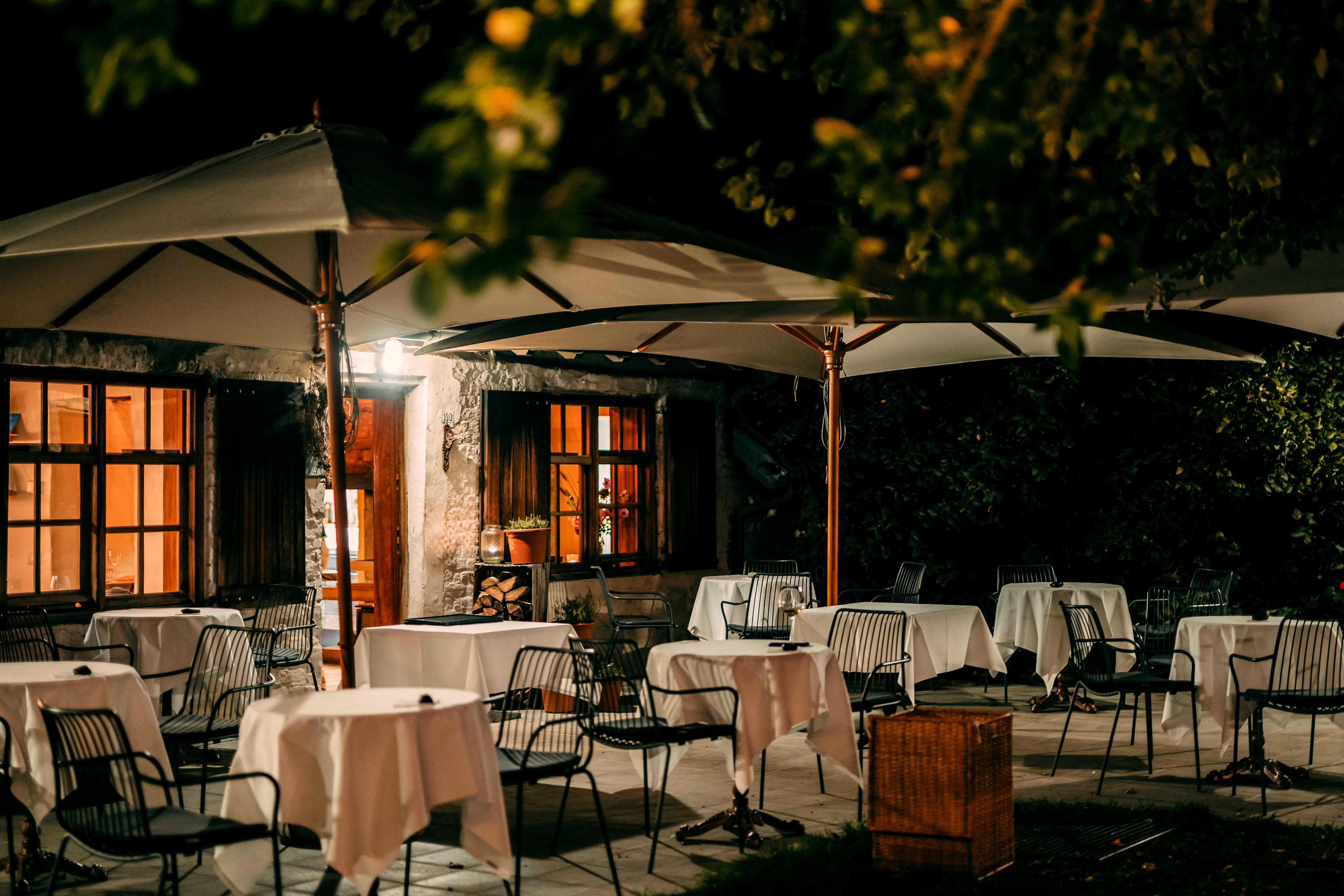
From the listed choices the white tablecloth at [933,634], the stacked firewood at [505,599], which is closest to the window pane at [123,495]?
the stacked firewood at [505,599]

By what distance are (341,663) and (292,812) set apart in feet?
2.72

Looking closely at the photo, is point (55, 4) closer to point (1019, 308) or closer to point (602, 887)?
point (1019, 308)

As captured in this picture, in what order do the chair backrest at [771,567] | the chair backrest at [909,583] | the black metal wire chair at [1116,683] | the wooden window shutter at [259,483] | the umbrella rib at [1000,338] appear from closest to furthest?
1. the black metal wire chair at [1116,683]
2. the umbrella rib at [1000,338]
3. the wooden window shutter at [259,483]
4. the chair backrest at [909,583]
5. the chair backrest at [771,567]

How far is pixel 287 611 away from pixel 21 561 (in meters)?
1.71

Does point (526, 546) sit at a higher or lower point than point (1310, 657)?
higher

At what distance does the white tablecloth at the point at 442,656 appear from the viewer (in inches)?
273

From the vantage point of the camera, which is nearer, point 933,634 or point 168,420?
point 933,634

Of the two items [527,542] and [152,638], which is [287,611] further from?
[527,542]

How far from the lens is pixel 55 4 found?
188 cm

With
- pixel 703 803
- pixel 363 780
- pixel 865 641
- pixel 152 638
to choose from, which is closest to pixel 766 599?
pixel 865 641

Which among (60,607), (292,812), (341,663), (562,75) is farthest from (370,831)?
(562,75)

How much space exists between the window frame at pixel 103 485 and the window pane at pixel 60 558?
0.03 metres

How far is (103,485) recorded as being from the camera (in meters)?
8.34

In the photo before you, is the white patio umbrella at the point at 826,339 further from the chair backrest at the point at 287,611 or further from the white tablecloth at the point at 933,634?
the chair backrest at the point at 287,611
